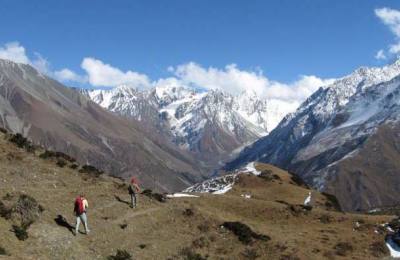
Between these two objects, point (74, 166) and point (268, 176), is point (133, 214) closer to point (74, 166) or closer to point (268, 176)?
point (74, 166)

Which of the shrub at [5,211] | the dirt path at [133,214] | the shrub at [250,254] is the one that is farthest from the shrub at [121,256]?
the shrub at [250,254]

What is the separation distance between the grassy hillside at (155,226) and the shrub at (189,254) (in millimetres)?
81

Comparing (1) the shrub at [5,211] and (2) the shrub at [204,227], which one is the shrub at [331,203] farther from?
(1) the shrub at [5,211]

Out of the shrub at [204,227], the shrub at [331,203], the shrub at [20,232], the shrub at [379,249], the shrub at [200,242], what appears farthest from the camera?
the shrub at [331,203]

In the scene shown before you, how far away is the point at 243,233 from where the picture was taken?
56594 millimetres

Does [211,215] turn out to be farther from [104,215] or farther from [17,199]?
[17,199]

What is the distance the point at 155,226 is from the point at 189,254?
652 centimetres

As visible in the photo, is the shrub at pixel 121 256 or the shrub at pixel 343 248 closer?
the shrub at pixel 121 256

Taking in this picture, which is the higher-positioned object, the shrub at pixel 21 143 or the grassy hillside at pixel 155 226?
the shrub at pixel 21 143

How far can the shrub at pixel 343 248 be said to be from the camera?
59.4 m

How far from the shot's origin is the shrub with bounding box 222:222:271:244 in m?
55.6

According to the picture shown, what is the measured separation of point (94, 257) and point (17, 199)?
9.10m

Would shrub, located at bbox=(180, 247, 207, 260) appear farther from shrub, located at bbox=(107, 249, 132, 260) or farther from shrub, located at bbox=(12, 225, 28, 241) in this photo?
shrub, located at bbox=(12, 225, 28, 241)

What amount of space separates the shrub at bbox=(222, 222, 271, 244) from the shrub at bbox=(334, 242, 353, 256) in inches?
291
